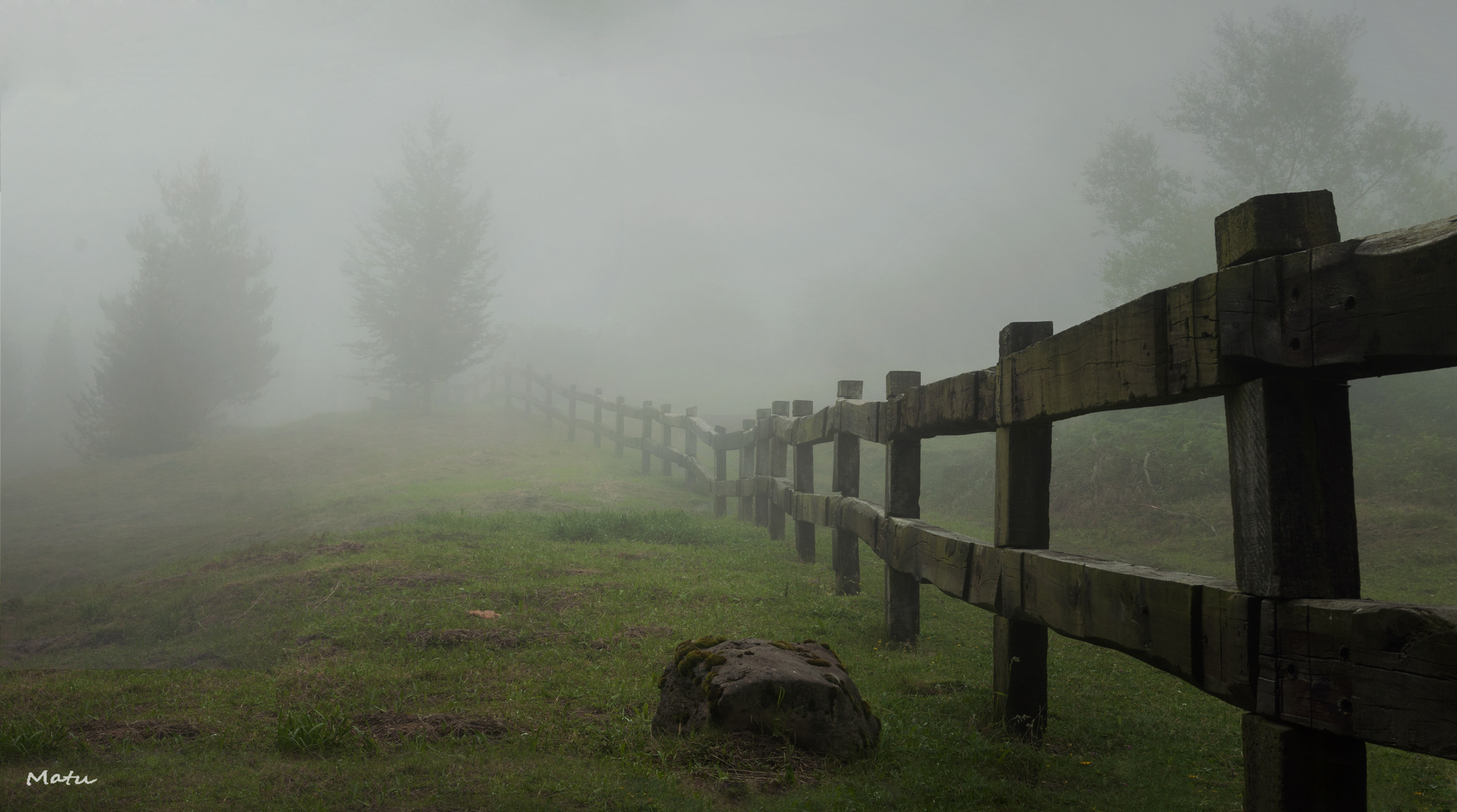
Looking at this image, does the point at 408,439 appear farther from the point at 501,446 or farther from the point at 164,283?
the point at 164,283

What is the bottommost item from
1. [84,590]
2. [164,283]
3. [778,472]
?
[84,590]

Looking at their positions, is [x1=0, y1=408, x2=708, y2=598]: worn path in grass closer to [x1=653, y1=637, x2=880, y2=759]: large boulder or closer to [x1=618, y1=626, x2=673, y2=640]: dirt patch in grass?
[x1=618, y1=626, x2=673, y2=640]: dirt patch in grass

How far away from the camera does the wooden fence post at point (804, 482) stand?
9195 mm

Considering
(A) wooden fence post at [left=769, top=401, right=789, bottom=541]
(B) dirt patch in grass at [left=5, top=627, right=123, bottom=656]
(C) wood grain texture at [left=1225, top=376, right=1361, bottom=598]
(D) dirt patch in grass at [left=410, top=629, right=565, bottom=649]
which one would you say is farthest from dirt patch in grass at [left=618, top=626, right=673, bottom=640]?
(B) dirt patch in grass at [left=5, top=627, right=123, bottom=656]

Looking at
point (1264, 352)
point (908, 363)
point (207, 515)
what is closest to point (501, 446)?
point (207, 515)

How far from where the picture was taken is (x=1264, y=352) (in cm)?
197

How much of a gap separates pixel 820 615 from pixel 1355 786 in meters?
4.66

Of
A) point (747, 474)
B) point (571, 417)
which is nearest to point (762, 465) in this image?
point (747, 474)

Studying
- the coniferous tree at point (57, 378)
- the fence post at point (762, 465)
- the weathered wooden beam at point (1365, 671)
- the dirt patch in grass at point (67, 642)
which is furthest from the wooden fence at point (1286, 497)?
the coniferous tree at point (57, 378)

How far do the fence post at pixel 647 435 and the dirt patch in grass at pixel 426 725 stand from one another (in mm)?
15081

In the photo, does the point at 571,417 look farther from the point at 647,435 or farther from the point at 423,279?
the point at 423,279

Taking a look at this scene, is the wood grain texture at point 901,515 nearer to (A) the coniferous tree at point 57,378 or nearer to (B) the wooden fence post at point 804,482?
(B) the wooden fence post at point 804,482

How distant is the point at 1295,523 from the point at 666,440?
56.4 feet

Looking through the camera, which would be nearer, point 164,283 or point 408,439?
point 408,439
